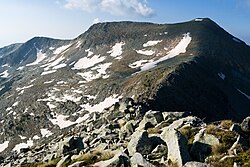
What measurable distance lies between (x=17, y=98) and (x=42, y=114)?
3543cm

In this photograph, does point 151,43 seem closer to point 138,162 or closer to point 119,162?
point 119,162

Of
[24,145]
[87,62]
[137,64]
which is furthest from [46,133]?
[87,62]

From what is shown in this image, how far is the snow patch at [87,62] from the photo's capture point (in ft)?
600

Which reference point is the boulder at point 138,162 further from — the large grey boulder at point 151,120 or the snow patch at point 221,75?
the snow patch at point 221,75

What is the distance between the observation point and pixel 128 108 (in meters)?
51.7

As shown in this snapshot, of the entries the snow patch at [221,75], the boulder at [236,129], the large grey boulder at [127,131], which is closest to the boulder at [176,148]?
the boulder at [236,129]

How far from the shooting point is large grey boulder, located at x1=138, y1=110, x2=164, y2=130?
3166 cm

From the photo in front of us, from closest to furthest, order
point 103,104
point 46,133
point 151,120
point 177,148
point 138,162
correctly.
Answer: point 138,162 → point 177,148 → point 151,120 → point 46,133 → point 103,104

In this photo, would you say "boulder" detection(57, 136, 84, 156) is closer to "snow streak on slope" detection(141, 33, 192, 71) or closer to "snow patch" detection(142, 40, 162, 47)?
"snow streak on slope" detection(141, 33, 192, 71)

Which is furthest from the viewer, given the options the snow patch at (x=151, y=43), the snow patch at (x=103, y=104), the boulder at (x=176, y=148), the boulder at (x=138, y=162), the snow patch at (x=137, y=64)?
the snow patch at (x=151, y=43)

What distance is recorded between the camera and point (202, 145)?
781 inches

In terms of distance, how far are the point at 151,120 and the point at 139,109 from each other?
56.8ft

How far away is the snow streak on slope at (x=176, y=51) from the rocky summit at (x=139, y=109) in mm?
490

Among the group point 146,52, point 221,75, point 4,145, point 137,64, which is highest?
point 146,52
